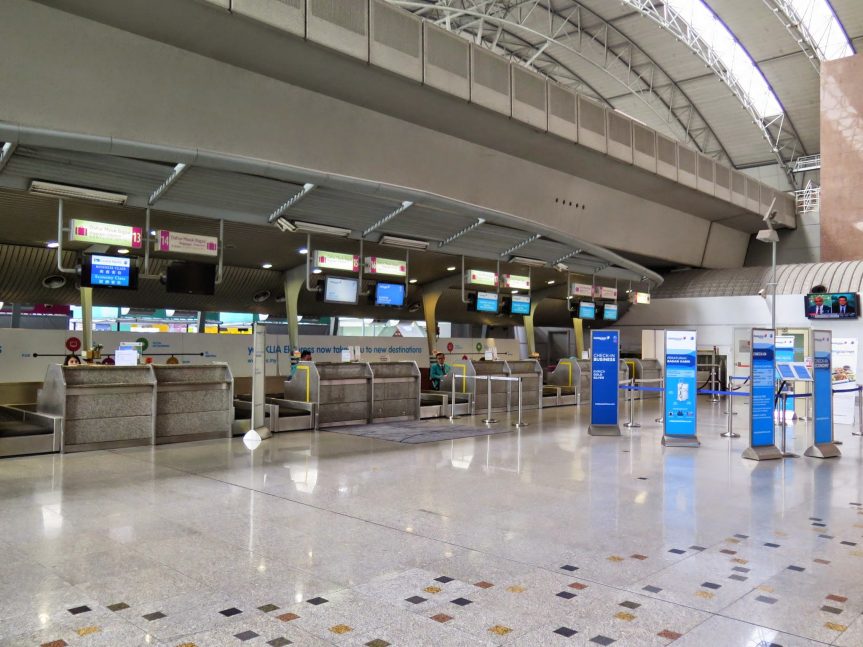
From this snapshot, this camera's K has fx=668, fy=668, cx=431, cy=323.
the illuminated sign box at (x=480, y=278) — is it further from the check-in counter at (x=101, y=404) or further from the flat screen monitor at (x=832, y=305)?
the flat screen monitor at (x=832, y=305)

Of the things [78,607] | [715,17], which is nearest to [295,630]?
[78,607]

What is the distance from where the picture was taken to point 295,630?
3.65 meters

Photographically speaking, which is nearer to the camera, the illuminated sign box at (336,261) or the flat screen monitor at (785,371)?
the flat screen monitor at (785,371)

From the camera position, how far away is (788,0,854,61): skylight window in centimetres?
2927

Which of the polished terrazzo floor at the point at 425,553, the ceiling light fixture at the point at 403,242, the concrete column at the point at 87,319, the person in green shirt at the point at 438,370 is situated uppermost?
the ceiling light fixture at the point at 403,242

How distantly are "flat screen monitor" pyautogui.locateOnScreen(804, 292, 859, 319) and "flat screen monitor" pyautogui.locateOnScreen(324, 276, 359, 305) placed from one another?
1616cm

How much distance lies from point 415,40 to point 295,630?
41.0 feet

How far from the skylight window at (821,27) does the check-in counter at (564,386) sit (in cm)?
1981

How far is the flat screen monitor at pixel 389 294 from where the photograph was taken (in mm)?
17180

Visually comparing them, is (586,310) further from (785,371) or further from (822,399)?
(822,399)

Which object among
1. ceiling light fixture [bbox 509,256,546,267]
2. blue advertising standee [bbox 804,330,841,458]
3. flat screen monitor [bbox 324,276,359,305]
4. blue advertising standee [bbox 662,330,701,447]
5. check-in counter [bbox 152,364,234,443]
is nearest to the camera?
blue advertising standee [bbox 804,330,841,458]

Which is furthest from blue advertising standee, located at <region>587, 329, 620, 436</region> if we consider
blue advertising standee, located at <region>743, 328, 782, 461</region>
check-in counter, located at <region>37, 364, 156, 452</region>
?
check-in counter, located at <region>37, 364, 156, 452</region>

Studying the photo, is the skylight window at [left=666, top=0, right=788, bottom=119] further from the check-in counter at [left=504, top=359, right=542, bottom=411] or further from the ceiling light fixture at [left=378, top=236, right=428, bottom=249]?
the ceiling light fixture at [left=378, top=236, right=428, bottom=249]

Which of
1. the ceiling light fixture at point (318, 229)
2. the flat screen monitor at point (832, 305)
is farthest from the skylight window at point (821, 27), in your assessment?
the ceiling light fixture at point (318, 229)
